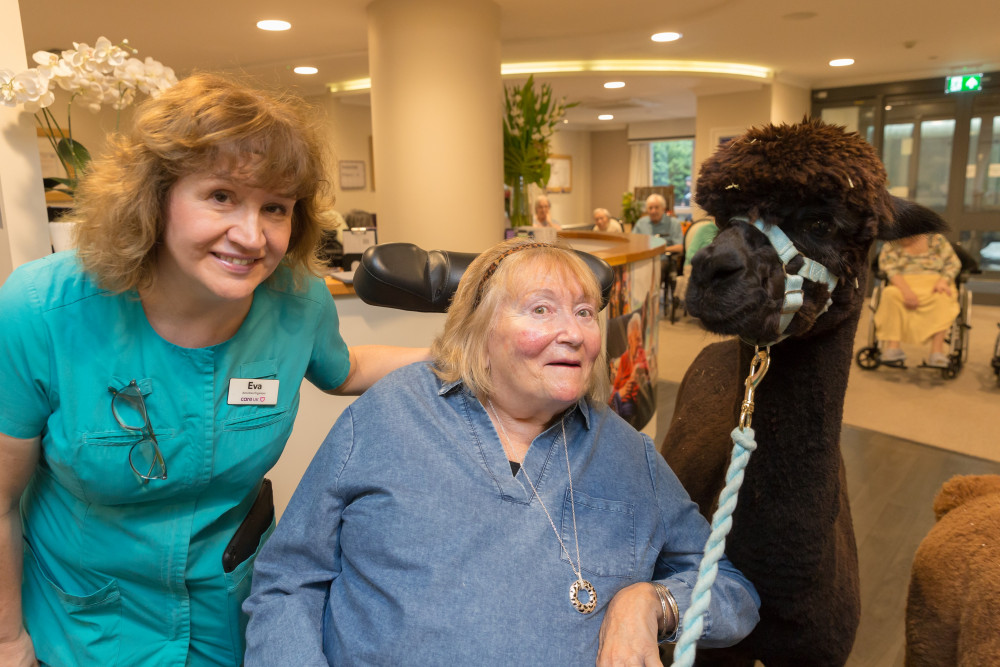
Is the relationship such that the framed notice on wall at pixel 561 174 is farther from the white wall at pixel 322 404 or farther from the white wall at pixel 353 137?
the white wall at pixel 322 404

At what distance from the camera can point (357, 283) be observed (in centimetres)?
148

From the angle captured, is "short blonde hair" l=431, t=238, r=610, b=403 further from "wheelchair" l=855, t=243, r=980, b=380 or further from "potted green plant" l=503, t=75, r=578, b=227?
"wheelchair" l=855, t=243, r=980, b=380

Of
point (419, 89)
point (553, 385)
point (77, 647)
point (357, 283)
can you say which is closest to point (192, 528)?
point (77, 647)

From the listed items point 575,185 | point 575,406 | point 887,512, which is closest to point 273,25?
point 575,406

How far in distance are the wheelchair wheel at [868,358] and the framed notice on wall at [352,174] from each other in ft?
23.2

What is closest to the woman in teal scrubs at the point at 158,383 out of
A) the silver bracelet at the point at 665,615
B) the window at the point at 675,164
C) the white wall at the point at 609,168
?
the silver bracelet at the point at 665,615

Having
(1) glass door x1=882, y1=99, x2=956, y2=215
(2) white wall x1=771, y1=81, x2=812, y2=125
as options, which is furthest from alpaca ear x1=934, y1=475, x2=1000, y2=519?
(1) glass door x1=882, y1=99, x2=956, y2=215

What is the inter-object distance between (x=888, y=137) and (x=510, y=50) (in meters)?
5.83

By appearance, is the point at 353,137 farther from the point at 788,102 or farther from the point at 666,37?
the point at 788,102

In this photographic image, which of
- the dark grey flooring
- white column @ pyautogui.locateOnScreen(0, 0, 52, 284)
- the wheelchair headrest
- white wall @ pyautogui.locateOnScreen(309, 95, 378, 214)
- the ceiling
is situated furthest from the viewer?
white wall @ pyautogui.locateOnScreen(309, 95, 378, 214)

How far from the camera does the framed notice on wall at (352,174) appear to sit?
32.6 ft

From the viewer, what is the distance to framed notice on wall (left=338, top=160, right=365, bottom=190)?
32.6 ft

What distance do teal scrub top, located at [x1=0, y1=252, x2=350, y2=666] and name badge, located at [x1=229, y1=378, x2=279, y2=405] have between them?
0.01 meters

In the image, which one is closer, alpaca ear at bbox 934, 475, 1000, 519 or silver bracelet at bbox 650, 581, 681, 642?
silver bracelet at bbox 650, 581, 681, 642
